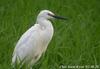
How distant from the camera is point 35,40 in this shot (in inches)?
344

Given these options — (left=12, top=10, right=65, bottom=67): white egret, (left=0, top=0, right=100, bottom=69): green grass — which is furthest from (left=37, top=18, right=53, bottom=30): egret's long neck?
(left=0, top=0, right=100, bottom=69): green grass

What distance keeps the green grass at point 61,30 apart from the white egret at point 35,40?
0.54 feet

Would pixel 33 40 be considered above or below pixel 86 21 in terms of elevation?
above

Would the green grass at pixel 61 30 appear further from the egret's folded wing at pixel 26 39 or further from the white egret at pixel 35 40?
the egret's folded wing at pixel 26 39

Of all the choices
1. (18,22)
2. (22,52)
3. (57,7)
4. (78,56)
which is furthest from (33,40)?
(57,7)

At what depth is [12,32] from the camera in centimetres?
998

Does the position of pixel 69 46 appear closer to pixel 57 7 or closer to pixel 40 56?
pixel 40 56

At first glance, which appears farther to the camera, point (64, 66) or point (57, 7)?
point (57, 7)

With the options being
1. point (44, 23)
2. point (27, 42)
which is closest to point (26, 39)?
point (27, 42)

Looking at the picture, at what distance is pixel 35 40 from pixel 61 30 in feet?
4.94

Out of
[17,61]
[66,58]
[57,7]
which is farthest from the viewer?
[57,7]

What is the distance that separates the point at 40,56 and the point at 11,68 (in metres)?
0.58

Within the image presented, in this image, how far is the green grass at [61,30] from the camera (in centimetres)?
909

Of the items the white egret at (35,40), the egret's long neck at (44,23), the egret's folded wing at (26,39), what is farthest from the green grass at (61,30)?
the egret's long neck at (44,23)
